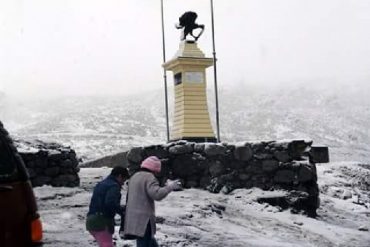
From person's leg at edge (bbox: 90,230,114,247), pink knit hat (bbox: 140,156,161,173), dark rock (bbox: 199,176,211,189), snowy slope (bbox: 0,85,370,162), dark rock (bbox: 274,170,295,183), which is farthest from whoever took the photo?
snowy slope (bbox: 0,85,370,162)

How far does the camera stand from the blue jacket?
638 cm

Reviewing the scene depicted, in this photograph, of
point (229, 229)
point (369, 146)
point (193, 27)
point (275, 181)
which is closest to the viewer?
point (229, 229)

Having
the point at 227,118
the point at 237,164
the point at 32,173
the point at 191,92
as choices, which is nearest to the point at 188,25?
the point at 191,92

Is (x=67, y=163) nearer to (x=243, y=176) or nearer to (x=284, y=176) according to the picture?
(x=243, y=176)

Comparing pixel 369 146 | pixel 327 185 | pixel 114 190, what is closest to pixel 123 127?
pixel 369 146

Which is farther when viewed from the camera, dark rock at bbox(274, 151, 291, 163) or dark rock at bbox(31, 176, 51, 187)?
dark rock at bbox(31, 176, 51, 187)

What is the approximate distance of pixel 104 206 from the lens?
6414mm

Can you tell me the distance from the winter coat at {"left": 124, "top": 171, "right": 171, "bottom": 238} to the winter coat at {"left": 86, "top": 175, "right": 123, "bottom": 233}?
0.79 feet

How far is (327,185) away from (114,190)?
9.77m

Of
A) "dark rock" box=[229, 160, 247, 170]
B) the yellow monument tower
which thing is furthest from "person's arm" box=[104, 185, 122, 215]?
the yellow monument tower

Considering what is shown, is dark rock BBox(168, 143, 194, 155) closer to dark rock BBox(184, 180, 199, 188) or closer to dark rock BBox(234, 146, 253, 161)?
dark rock BBox(184, 180, 199, 188)

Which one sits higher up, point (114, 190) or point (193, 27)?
point (193, 27)

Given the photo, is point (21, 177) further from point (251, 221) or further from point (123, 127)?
point (123, 127)

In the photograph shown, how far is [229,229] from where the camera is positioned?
9422mm
